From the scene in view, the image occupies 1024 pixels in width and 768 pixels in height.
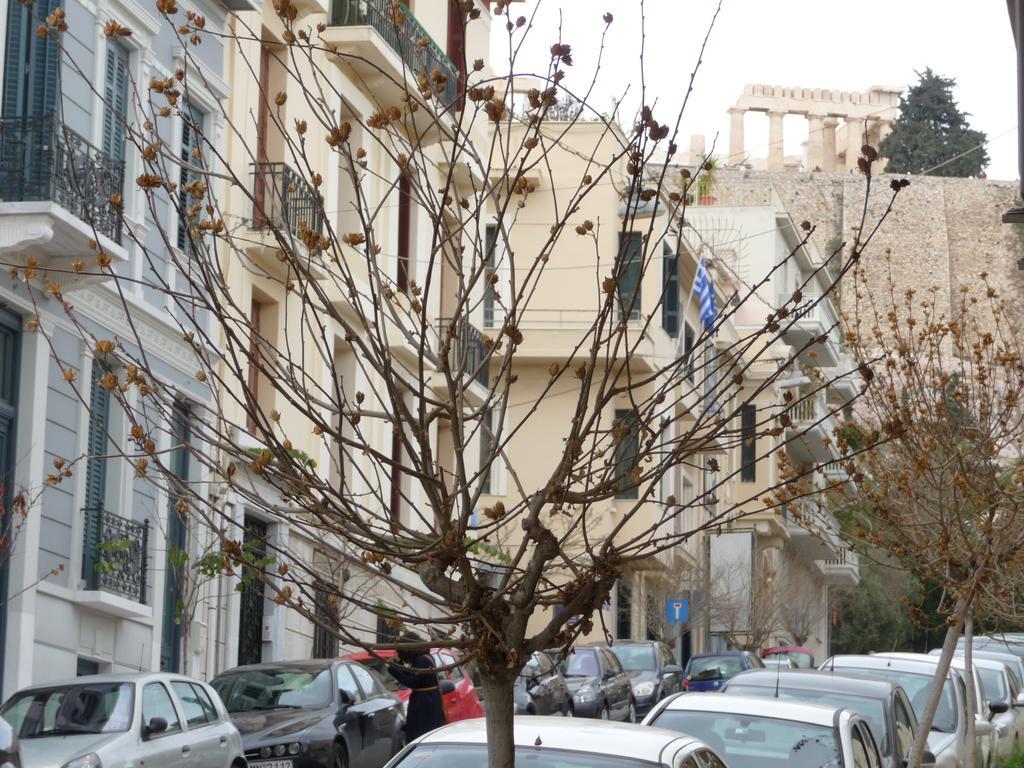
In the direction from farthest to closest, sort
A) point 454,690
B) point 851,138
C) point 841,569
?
1. point 851,138
2. point 841,569
3. point 454,690

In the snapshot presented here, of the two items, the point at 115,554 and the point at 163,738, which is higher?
the point at 115,554

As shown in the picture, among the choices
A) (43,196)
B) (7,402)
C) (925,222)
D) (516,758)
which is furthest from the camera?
(925,222)

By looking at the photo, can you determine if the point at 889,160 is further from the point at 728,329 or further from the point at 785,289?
the point at 728,329

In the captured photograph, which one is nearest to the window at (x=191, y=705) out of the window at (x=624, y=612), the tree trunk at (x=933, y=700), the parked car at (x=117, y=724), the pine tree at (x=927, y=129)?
the parked car at (x=117, y=724)

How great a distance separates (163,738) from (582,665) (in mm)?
13685

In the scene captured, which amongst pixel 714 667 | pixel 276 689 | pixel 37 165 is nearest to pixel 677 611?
pixel 714 667

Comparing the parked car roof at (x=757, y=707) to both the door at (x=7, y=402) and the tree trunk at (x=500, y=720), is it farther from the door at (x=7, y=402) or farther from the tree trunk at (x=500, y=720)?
the door at (x=7, y=402)

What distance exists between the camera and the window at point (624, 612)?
48.2 meters

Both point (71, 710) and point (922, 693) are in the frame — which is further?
point (922, 693)

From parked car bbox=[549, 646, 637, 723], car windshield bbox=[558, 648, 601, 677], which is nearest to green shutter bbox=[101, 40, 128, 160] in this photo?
parked car bbox=[549, 646, 637, 723]

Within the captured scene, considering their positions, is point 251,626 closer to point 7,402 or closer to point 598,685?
point 598,685

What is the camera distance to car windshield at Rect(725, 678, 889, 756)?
49.4 feet

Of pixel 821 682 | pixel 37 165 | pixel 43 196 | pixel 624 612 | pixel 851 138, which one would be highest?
pixel 851 138

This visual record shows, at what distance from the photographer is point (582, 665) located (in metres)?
28.5
